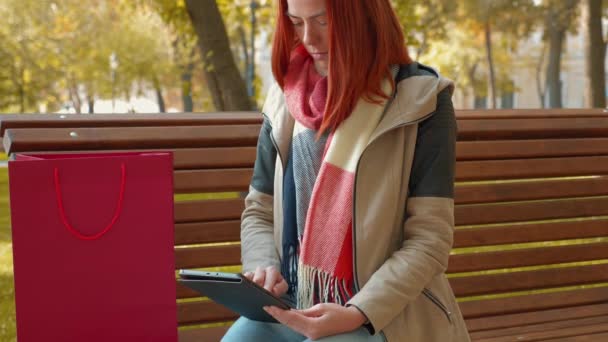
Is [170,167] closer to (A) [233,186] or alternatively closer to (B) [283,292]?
(B) [283,292]

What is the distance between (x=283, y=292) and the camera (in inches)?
97.7

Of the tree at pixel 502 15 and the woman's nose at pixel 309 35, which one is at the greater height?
the tree at pixel 502 15

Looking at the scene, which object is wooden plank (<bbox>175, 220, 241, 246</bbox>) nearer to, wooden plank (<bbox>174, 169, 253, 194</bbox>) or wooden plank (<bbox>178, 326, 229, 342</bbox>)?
wooden plank (<bbox>174, 169, 253, 194</bbox>)

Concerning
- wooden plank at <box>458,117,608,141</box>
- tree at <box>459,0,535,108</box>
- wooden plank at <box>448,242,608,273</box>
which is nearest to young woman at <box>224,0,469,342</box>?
wooden plank at <box>448,242,608,273</box>

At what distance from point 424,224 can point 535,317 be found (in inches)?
59.2

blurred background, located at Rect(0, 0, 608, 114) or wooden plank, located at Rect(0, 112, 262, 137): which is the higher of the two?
blurred background, located at Rect(0, 0, 608, 114)

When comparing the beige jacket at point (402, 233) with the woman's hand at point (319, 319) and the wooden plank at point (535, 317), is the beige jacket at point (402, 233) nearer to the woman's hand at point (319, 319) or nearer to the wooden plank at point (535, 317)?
the woman's hand at point (319, 319)

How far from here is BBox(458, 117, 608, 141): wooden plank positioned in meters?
3.63

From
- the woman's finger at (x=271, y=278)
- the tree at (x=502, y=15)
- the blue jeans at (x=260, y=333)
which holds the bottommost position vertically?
the blue jeans at (x=260, y=333)

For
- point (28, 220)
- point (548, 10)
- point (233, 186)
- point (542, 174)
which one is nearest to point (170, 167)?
point (28, 220)

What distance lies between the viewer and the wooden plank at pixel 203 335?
10.3ft

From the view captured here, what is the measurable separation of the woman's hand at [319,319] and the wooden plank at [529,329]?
1.24 metres

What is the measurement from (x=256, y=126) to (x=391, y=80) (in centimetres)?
112

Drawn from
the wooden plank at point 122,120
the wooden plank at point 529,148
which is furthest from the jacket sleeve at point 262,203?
the wooden plank at point 529,148
